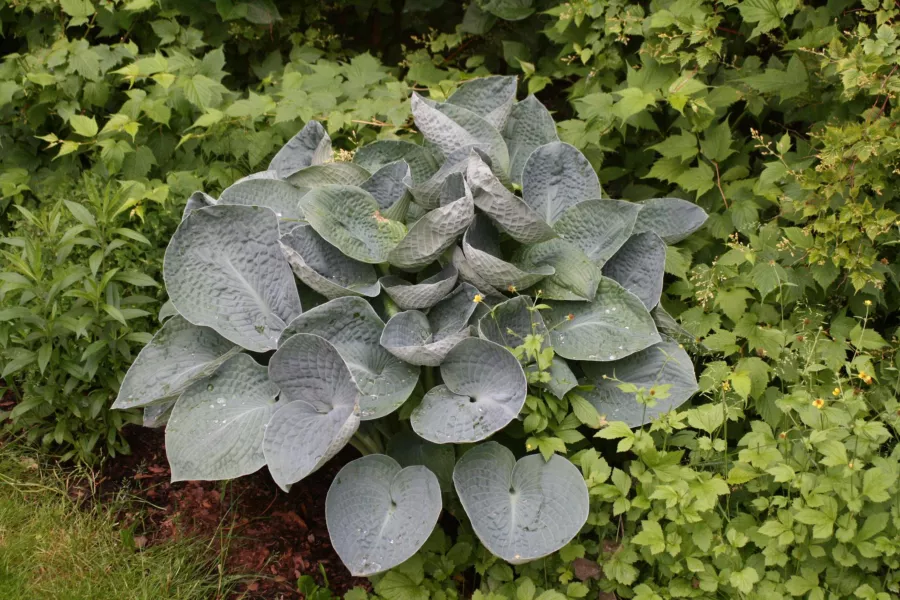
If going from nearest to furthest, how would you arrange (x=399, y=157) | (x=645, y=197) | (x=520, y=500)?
(x=520, y=500) → (x=399, y=157) → (x=645, y=197)

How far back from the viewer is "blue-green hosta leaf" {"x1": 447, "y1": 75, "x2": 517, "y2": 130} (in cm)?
298

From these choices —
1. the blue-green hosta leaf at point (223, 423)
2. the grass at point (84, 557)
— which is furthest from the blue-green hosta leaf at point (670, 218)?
the grass at point (84, 557)

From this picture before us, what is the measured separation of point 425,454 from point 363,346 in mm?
361

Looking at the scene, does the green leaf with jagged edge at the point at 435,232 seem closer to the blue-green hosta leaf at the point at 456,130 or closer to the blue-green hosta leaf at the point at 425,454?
the blue-green hosta leaf at the point at 456,130

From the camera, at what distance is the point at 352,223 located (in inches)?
99.4

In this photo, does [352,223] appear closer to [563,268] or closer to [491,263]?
[491,263]

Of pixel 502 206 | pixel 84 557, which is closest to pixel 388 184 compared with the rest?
pixel 502 206

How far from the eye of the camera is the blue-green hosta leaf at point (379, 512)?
6.97 feet

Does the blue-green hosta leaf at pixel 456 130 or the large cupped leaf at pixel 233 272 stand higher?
the blue-green hosta leaf at pixel 456 130

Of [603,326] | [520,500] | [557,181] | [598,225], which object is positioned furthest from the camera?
[557,181]

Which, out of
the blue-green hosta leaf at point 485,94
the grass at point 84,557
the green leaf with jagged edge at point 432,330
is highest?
the blue-green hosta leaf at point 485,94

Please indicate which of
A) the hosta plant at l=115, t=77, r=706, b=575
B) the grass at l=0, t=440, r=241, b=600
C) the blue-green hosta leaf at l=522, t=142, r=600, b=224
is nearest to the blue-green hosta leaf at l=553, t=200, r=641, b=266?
the hosta plant at l=115, t=77, r=706, b=575

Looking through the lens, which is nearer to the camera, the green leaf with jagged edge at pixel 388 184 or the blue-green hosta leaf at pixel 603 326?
the blue-green hosta leaf at pixel 603 326

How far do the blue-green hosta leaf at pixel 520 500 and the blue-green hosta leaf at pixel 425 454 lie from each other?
0.13m
